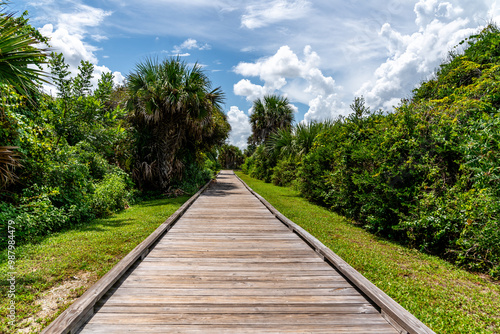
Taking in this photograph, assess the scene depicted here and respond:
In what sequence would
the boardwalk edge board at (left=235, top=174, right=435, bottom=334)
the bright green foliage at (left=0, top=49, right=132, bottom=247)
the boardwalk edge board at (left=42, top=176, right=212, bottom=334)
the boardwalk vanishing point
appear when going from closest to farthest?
1. the boardwalk edge board at (left=42, top=176, right=212, bottom=334)
2. the boardwalk edge board at (left=235, top=174, right=435, bottom=334)
3. the boardwalk vanishing point
4. the bright green foliage at (left=0, top=49, right=132, bottom=247)

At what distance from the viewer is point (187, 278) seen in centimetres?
330

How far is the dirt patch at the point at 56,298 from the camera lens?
251cm

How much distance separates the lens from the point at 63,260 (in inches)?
160

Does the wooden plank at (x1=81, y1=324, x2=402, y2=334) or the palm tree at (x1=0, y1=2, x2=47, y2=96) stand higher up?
the palm tree at (x1=0, y1=2, x2=47, y2=96)

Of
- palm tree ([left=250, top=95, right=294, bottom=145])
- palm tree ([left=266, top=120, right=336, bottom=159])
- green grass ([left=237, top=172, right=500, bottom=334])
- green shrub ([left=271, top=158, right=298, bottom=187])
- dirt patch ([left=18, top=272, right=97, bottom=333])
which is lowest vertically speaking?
green grass ([left=237, top=172, right=500, bottom=334])

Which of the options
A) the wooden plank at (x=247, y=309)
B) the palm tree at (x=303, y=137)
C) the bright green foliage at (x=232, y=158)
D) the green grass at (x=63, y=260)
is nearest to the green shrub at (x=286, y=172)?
the palm tree at (x=303, y=137)

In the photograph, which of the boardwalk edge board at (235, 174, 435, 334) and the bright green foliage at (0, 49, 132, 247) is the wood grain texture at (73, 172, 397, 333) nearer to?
the boardwalk edge board at (235, 174, 435, 334)

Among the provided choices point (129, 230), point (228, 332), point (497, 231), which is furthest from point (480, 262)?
point (129, 230)

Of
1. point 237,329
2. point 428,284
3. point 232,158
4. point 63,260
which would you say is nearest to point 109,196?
point 63,260

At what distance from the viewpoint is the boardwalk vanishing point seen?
93.0 inches

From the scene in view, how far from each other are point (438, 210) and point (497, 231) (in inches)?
36.9

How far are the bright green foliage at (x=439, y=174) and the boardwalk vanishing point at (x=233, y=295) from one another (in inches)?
91.6

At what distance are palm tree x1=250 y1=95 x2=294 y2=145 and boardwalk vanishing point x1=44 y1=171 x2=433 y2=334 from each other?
1014 inches

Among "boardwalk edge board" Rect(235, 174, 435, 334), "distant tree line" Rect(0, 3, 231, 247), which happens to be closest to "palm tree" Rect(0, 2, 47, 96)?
"distant tree line" Rect(0, 3, 231, 247)
